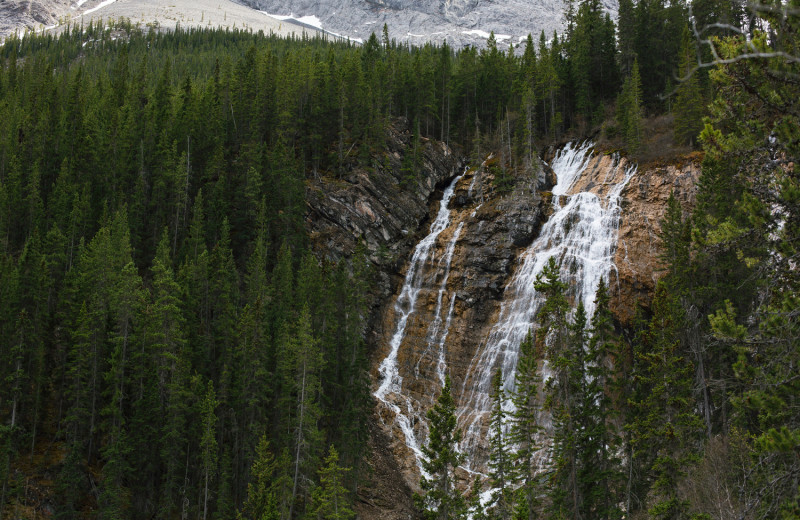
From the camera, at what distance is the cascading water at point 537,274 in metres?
44.7

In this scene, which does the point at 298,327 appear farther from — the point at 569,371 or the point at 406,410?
the point at 569,371

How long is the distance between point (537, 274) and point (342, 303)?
615 inches

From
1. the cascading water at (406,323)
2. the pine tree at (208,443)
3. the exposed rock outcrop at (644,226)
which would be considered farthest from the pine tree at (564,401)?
the exposed rock outcrop at (644,226)

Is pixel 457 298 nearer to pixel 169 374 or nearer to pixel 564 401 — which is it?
pixel 169 374

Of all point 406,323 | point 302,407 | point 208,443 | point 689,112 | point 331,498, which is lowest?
point 331,498

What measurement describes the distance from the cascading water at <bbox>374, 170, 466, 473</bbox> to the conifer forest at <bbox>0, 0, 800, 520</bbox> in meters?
1.68

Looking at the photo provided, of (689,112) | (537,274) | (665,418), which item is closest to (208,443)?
(665,418)

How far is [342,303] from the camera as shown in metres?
45.4

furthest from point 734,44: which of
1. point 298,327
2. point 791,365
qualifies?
point 298,327

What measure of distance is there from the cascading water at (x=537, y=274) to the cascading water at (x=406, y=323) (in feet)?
12.3

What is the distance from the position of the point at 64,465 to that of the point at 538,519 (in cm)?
2609

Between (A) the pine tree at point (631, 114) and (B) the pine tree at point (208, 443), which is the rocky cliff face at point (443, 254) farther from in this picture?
(B) the pine tree at point (208, 443)

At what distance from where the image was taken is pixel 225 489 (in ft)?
109

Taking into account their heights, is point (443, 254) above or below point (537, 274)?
above
